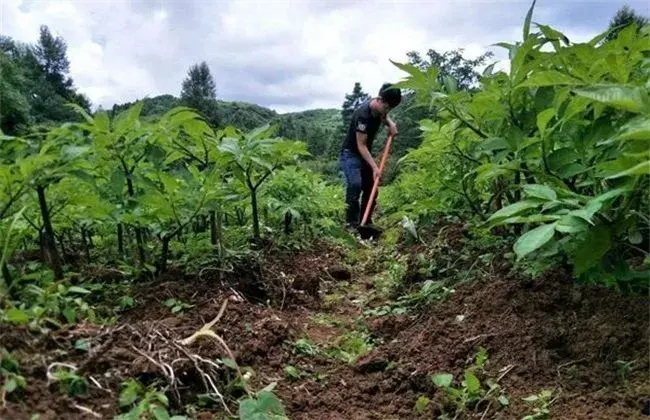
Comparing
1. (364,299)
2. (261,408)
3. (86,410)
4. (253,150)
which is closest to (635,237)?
(261,408)

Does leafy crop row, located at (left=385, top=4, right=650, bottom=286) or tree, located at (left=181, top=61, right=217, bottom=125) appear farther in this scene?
tree, located at (left=181, top=61, right=217, bottom=125)

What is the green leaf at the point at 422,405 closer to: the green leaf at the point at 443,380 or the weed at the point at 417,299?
the green leaf at the point at 443,380

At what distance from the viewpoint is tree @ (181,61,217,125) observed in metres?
43.9

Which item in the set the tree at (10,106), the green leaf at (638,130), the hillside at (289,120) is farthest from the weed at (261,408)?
the hillside at (289,120)

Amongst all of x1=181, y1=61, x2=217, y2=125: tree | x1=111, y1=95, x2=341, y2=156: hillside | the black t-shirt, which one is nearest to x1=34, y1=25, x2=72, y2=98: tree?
x1=111, y1=95, x2=341, y2=156: hillside

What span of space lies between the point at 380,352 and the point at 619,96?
1.34m

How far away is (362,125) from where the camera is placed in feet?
21.4

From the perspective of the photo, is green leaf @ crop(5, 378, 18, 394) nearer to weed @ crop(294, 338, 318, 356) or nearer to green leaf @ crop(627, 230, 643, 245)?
weed @ crop(294, 338, 318, 356)

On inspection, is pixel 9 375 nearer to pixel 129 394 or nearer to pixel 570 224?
pixel 129 394

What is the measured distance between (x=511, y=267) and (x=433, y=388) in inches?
35.3

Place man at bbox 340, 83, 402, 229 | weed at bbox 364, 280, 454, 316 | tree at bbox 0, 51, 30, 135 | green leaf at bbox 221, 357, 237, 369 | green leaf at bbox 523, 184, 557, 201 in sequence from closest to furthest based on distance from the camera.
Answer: green leaf at bbox 523, 184, 557, 201 → green leaf at bbox 221, 357, 237, 369 → weed at bbox 364, 280, 454, 316 → tree at bbox 0, 51, 30, 135 → man at bbox 340, 83, 402, 229

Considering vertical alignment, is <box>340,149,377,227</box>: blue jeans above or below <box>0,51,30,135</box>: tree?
below

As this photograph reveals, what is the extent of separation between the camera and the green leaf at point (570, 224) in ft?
4.76

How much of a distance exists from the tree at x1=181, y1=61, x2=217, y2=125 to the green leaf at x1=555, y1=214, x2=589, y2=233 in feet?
139
